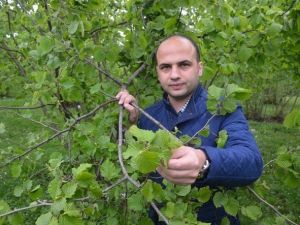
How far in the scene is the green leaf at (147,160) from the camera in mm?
1239

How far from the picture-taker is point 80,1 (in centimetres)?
273

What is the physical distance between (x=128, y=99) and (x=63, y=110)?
1.16 meters

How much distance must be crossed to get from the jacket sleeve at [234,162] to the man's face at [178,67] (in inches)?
19.0

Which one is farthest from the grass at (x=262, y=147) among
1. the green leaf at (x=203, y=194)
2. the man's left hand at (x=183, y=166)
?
the man's left hand at (x=183, y=166)

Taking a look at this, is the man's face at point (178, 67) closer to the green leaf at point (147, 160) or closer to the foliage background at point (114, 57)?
the foliage background at point (114, 57)

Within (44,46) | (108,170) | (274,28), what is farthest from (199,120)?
(44,46)

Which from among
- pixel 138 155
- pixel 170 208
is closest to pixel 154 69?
pixel 170 208

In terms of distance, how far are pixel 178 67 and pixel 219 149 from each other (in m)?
0.83

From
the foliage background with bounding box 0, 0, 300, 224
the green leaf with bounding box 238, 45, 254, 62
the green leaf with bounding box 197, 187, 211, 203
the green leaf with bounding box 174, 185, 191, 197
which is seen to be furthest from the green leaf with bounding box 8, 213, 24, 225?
the green leaf with bounding box 238, 45, 254, 62

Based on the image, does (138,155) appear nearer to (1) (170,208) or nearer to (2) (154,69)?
(1) (170,208)

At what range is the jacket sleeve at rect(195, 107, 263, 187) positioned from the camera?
166 cm

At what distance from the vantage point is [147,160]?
4.12ft

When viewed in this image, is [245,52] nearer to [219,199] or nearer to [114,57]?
[114,57]

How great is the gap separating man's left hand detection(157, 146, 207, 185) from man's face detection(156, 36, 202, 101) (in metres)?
0.95
